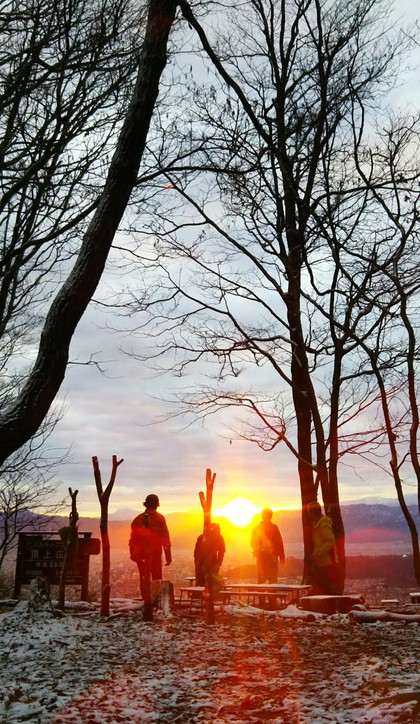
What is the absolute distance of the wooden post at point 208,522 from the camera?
36.6 ft

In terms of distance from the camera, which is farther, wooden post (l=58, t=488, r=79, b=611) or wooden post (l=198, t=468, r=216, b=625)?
wooden post (l=58, t=488, r=79, b=611)

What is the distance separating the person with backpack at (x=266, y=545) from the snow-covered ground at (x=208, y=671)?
3.50 meters

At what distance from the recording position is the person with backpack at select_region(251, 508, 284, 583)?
47.9 ft

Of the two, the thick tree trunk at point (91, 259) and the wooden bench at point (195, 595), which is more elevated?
the thick tree trunk at point (91, 259)

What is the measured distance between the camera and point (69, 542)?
1388 cm

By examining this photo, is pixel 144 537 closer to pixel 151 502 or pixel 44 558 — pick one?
pixel 151 502

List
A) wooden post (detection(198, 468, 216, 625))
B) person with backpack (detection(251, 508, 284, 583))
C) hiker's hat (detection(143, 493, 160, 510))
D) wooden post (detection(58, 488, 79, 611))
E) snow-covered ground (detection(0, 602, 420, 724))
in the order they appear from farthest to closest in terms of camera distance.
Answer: person with backpack (detection(251, 508, 284, 583)) < wooden post (detection(58, 488, 79, 611)) < hiker's hat (detection(143, 493, 160, 510)) < wooden post (detection(198, 468, 216, 625)) < snow-covered ground (detection(0, 602, 420, 724))

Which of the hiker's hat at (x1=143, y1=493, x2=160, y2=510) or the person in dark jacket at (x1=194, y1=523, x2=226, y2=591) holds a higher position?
the hiker's hat at (x1=143, y1=493, x2=160, y2=510)

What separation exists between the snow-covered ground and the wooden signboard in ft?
14.0

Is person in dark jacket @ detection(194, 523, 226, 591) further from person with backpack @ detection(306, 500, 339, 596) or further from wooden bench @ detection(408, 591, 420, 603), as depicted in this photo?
wooden bench @ detection(408, 591, 420, 603)

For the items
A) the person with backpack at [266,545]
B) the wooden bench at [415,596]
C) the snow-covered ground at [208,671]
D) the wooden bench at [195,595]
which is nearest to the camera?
the snow-covered ground at [208,671]

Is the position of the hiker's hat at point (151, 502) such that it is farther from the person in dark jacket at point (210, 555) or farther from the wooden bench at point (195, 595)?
the wooden bench at point (195, 595)

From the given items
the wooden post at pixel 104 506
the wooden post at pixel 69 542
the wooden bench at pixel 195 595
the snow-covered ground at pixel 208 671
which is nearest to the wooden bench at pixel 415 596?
the snow-covered ground at pixel 208 671

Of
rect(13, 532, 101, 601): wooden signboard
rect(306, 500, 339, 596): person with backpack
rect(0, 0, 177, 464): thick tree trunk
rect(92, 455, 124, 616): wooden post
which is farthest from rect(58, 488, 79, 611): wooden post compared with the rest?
rect(0, 0, 177, 464): thick tree trunk
